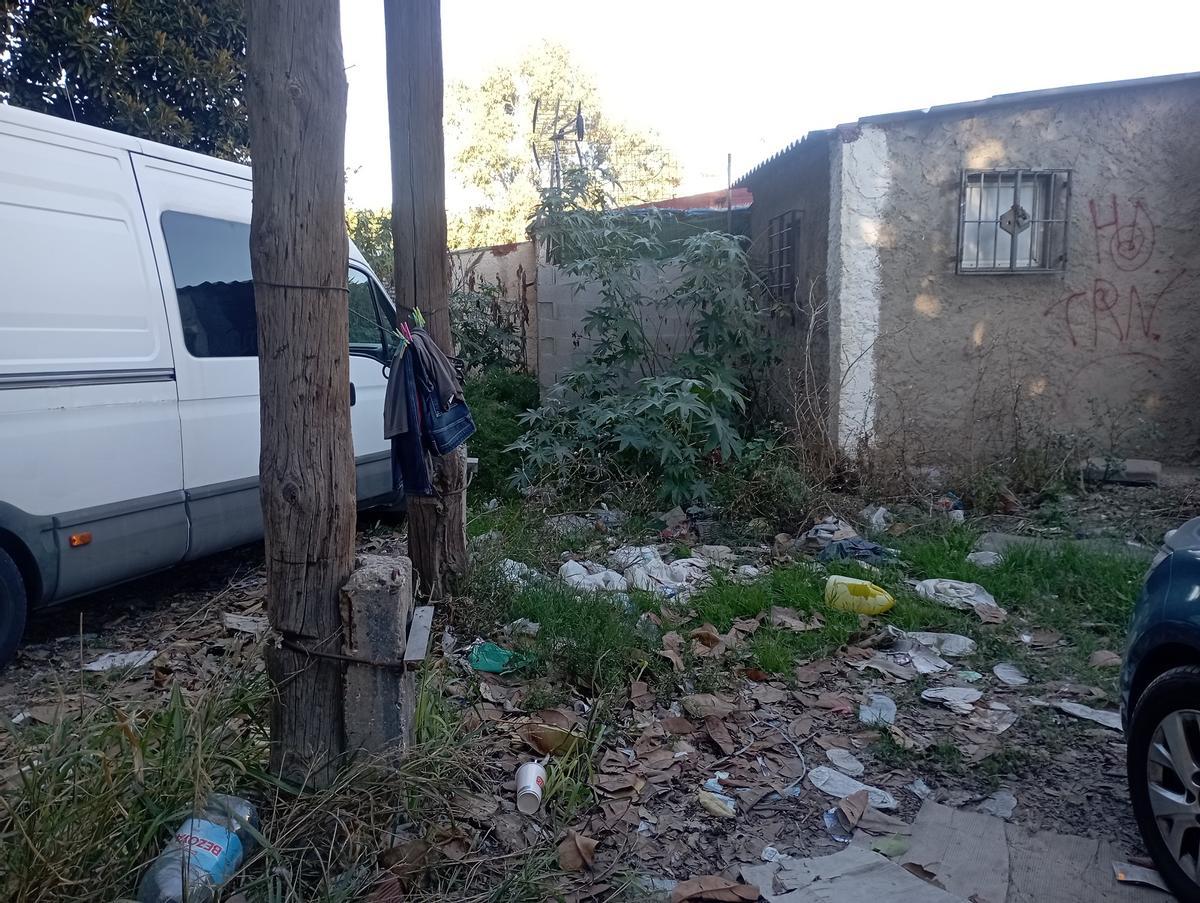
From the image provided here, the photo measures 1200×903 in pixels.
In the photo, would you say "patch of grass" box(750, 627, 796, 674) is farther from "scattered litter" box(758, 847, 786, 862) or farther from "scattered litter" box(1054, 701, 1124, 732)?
"scattered litter" box(758, 847, 786, 862)

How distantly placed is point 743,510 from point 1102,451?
3.34 metres

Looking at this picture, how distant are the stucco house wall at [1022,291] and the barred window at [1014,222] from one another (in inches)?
3.4

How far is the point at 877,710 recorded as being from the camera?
13.2ft

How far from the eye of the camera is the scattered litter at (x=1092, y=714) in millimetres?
3835

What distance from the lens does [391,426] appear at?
4.25m

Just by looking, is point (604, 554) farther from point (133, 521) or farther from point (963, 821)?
point (963, 821)

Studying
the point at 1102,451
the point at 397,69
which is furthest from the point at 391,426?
the point at 1102,451

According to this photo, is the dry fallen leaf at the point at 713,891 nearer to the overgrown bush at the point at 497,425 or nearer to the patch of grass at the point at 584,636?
the patch of grass at the point at 584,636

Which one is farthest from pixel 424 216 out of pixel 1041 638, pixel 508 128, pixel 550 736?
pixel 508 128

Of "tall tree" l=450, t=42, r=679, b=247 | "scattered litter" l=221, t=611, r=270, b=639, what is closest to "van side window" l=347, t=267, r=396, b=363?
→ "scattered litter" l=221, t=611, r=270, b=639

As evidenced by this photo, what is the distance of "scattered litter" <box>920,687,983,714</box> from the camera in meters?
4.05

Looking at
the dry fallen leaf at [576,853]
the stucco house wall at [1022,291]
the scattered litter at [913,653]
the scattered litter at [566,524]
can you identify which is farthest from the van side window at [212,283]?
the stucco house wall at [1022,291]

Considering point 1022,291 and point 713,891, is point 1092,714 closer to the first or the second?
point 713,891

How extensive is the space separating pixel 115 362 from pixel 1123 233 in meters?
7.57
